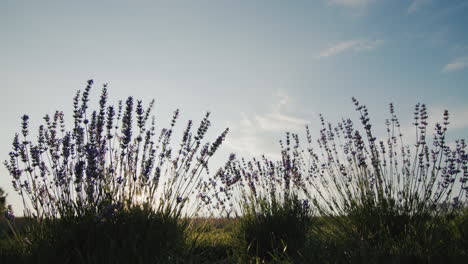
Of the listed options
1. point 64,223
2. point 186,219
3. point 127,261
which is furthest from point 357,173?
point 64,223

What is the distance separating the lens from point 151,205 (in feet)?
9.51

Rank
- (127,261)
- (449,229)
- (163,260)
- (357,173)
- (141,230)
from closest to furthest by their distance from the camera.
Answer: (127,261) → (163,260) → (141,230) → (449,229) → (357,173)

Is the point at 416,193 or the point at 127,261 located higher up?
the point at 416,193

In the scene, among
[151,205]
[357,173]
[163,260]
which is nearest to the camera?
[163,260]

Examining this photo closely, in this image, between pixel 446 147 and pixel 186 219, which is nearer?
pixel 186 219

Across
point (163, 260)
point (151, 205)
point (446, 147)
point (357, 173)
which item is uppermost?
point (446, 147)

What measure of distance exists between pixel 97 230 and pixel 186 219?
882mm

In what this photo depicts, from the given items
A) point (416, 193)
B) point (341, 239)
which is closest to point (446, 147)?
point (416, 193)

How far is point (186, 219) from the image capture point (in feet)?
10.2

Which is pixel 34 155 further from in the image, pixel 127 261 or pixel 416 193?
pixel 416 193

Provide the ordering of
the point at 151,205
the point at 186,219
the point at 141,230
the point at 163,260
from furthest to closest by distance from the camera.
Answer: the point at 186,219 → the point at 151,205 → the point at 141,230 → the point at 163,260

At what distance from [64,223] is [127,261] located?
0.72 m

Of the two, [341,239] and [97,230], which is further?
[341,239]

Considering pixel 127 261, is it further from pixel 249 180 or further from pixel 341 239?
pixel 249 180
